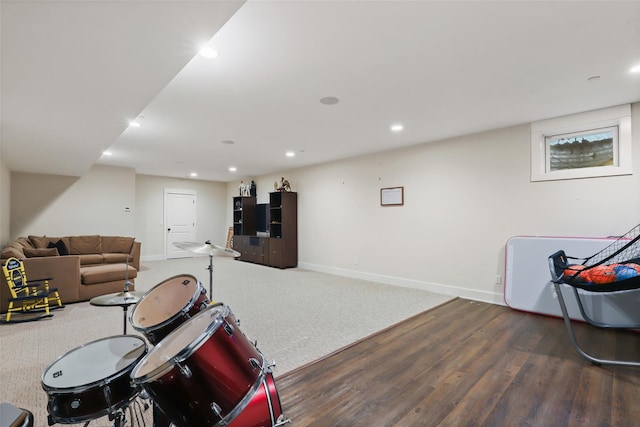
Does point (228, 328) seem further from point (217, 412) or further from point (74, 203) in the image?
point (74, 203)

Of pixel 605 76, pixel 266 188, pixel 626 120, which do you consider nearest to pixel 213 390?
pixel 605 76

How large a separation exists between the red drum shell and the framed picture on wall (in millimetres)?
4462

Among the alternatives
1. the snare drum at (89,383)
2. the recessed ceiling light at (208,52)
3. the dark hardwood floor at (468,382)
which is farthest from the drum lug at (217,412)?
the recessed ceiling light at (208,52)

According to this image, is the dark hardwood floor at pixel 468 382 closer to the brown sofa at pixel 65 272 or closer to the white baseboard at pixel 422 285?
the white baseboard at pixel 422 285

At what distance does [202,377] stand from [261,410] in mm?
299

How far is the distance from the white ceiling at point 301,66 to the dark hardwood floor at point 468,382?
2.40 meters

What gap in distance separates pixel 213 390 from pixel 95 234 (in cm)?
763

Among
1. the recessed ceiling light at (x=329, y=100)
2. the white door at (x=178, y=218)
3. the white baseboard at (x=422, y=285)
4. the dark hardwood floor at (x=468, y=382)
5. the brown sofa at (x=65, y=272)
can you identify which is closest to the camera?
the dark hardwood floor at (x=468, y=382)

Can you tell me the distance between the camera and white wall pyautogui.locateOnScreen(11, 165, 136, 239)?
614 cm

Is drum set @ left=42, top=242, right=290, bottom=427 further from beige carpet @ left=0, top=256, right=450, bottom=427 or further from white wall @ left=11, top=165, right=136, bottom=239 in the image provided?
white wall @ left=11, top=165, right=136, bottom=239

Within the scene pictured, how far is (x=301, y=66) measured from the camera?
2484 mm

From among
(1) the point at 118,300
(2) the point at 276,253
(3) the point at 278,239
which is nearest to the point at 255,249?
(2) the point at 276,253

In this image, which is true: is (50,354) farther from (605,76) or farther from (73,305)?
(605,76)

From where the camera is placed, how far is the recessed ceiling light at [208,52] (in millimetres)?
2217
